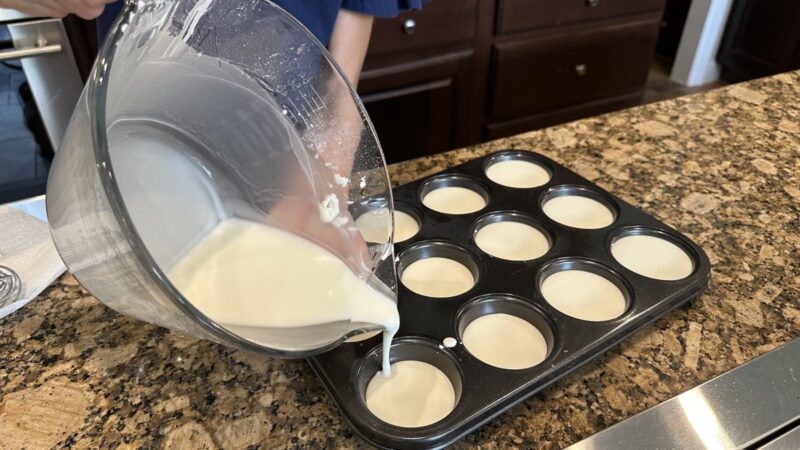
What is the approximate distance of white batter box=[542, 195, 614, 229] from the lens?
36.4 inches

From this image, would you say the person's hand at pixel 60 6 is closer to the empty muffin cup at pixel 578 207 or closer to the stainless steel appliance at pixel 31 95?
the empty muffin cup at pixel 578 207

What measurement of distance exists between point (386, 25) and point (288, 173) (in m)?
1.12

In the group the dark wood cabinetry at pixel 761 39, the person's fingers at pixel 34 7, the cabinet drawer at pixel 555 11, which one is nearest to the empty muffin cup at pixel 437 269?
the person's fingers at pixel 34 7

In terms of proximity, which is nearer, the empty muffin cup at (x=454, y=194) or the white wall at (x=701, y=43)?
the empty muffin cup at (x=454, y=194)

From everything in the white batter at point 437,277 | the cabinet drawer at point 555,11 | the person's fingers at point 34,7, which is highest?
the person's fingers at point 34,7

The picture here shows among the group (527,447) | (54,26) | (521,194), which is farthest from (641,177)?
(54,26)

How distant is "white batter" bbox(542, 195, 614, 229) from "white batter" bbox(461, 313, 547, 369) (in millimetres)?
225

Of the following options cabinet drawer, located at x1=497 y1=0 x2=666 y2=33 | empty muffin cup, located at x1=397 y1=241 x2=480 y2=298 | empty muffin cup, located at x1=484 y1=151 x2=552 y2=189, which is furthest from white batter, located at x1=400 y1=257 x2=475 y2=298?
cabinet drawer, located at x1=497 y1=0 x2=666 y2=33

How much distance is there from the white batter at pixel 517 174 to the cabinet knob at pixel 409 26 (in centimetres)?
91

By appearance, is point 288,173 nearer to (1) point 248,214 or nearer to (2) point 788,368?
(1) point 248,214

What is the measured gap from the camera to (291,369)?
67 cm

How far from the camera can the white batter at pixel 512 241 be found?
34.6 inches

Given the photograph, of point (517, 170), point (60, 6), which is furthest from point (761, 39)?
point (60, 6)

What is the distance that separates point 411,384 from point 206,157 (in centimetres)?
37
